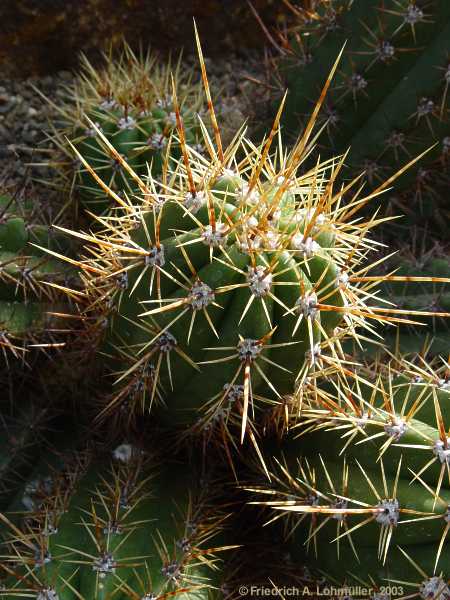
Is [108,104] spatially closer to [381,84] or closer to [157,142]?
[157,142]

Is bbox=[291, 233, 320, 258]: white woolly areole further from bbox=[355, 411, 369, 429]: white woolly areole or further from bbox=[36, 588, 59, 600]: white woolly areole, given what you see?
bbox=[36, 588, 59, 600]: white woolly areole

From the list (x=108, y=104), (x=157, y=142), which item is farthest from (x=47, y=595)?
(x=108, y=104)

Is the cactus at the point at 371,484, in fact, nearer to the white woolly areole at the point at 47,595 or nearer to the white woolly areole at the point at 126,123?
the white woolly areole at the point at 47,595

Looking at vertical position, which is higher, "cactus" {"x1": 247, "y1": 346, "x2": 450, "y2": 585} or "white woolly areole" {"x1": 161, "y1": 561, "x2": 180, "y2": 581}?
"white woolly areole" {"x1": 161, "y1": 561, "x2": 180, "y2": 581}

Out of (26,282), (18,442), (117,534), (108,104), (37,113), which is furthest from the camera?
(37,113)

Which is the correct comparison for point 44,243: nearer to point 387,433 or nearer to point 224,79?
point 387,433

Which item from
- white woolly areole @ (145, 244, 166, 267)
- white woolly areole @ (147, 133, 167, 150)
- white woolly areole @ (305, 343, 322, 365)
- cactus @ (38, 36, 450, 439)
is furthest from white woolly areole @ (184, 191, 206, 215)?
white woolly areole @ (147, 133, 167, 150)

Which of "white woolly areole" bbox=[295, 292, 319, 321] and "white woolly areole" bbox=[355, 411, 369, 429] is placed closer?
"white woolly areole" bbox=[295, 292, 319, 321]
